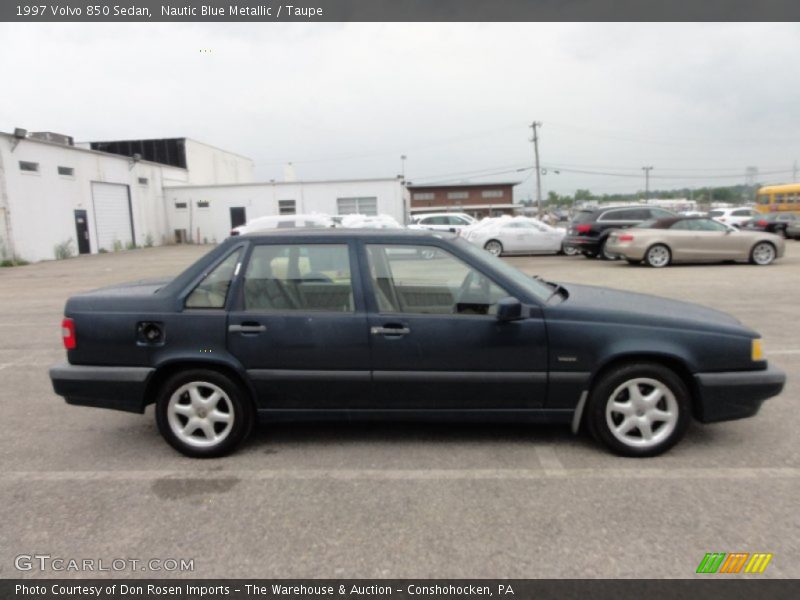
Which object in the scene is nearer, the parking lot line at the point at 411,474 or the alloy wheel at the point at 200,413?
the parking lot line at the point at 411,474

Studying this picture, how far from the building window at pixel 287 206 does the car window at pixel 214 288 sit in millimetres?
32979

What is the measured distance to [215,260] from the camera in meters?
3.95

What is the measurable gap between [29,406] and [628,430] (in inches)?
198

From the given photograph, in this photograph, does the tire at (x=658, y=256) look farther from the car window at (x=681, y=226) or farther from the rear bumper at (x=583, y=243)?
the rear bumper at (x=583, y=243)

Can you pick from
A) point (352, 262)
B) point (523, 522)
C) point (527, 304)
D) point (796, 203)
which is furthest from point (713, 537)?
point (796, 203)

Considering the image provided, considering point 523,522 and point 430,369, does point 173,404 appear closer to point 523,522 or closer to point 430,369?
point 430,369

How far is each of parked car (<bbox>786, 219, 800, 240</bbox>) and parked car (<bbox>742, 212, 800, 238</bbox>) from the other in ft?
0.21

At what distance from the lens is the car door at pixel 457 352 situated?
3.70 metres

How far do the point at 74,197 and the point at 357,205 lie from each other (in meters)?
15.7

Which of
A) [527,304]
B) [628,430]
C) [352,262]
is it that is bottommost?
[628,430]

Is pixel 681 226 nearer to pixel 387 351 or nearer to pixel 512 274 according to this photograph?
pixel 512 274

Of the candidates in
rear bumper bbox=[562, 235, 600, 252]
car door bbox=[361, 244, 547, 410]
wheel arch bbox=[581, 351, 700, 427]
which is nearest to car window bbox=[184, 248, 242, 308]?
car door bbox=[361, 244, 547, 410]

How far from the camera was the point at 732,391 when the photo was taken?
3658 millimetres

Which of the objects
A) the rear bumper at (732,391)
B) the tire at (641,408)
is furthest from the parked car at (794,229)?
the tire at (641,408)
